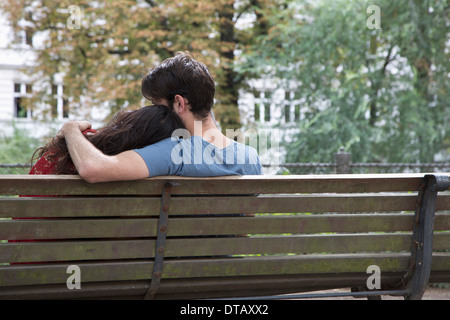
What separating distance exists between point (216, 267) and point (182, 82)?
35.9 inches

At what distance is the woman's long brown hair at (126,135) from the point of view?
2566 mm

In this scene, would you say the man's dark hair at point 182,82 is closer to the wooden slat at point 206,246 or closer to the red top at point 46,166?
the red top at point 46,166

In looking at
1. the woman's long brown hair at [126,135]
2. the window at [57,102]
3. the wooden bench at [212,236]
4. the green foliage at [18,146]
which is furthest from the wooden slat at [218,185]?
the window at [57,102]

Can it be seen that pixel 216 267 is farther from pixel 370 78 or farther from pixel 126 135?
pixel 370 78

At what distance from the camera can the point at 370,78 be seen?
1314cm

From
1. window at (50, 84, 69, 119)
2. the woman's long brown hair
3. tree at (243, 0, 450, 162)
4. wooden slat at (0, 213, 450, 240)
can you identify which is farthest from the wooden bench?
window at (50, 84, 69, 119)

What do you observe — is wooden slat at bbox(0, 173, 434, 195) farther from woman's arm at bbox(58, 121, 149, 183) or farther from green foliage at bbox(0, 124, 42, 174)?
green foliage at bbox(0, 124, 42, 174)

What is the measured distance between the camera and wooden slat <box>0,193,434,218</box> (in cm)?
229

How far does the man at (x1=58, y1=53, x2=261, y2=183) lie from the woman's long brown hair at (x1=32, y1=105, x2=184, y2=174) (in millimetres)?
58

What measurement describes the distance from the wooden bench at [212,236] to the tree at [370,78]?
373 inches

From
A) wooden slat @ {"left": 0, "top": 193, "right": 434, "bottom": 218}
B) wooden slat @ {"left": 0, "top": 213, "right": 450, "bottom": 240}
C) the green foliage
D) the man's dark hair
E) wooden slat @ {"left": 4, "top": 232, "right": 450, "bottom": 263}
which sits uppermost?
the man's dark hair

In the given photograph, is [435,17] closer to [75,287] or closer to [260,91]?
[260,91]

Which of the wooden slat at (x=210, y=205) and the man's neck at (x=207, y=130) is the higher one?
the man's neck at (x=207, y=130)

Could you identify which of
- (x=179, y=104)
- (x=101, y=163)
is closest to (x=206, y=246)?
(x=101, y=163)
